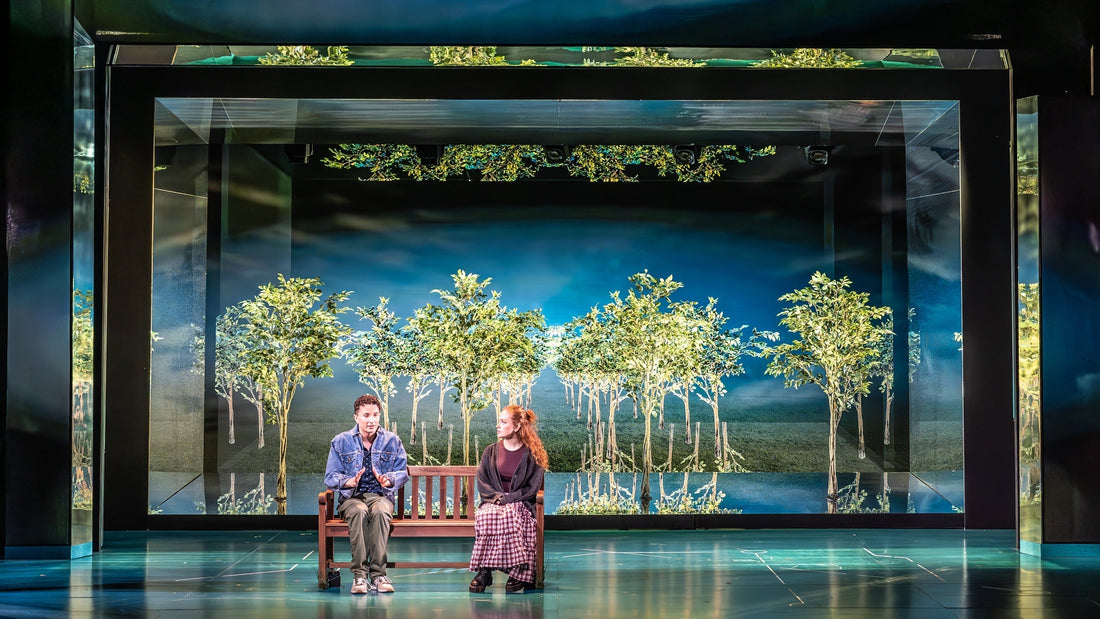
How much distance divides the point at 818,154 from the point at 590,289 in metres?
2.23

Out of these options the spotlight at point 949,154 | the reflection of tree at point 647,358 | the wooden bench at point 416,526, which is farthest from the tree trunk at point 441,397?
the spotlight at point 949,154

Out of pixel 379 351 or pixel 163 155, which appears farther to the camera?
pixel 379 351

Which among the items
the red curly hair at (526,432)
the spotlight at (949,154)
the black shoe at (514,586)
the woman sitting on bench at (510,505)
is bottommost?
the black shoe at (514,586)

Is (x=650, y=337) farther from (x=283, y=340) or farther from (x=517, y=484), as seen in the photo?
(x=517, y=484)

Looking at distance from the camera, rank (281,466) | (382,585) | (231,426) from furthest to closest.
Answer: (231,426)
(281,466)
(382,585)

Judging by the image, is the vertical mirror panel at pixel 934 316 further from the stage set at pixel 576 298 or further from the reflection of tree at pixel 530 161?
the reflection of tree at pixel 530 161

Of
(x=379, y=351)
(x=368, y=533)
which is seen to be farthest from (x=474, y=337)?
(x=368, y=533)

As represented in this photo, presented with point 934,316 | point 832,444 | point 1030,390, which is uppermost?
point 934,316

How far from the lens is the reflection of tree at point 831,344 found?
348 inches

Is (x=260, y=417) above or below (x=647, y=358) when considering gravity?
below

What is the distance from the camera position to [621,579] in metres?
5.98

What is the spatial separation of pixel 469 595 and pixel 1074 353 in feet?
13.3

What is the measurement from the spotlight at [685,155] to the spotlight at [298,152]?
304 cm

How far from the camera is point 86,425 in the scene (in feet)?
21.9
